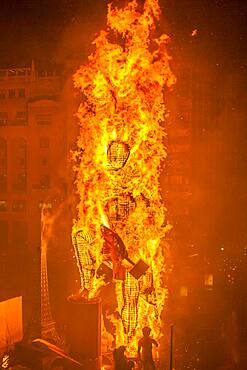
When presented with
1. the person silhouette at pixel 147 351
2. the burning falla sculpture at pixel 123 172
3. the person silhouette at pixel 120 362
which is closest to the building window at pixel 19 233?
the burning falla sculpture at pixel 123 172

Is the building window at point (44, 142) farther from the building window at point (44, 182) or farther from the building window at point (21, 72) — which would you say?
the building window at point (21, 72)

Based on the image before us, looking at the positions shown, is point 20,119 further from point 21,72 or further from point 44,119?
point 21,72

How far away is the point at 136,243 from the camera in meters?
13.8

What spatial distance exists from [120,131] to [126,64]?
76.2 inches

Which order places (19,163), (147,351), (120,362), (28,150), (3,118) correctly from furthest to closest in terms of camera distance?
(3,118)
(19,163)
(28,150)
(147,351)
(120,362)

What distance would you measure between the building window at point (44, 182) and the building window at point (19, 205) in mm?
2299

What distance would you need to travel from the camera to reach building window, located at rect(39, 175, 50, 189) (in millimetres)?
37062

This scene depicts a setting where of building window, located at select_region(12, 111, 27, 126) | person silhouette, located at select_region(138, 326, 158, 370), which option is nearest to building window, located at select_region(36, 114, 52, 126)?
building window, located at select_region(12, 111, 27, 126)

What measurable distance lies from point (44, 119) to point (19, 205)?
7.41 m

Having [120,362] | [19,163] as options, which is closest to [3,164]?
[19,163]

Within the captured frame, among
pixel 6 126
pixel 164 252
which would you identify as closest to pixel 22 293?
pixel 164 252

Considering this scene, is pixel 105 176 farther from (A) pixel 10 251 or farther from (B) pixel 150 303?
(A) pixel 10 251

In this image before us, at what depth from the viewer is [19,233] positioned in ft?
124

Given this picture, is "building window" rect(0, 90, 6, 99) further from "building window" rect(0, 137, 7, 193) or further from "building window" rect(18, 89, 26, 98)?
"building window" rect(0, 137, 7, 193)
